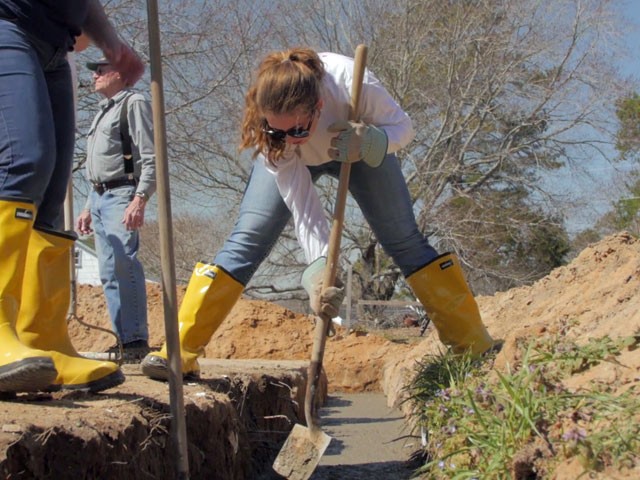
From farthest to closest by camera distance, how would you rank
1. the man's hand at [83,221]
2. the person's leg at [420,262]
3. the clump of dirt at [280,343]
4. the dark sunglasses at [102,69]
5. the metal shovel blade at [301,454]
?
1. the clump of dirt at [280,343]
2. the man's hand at [83,221]
3. the dark sunglasses at [102,69]
4. the person's leg at [420,262]
5. the metal shovel blade at [301,454]

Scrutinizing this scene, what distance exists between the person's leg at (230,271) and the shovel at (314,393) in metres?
0.37

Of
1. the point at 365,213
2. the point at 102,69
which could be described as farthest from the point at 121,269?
the point at 365,213

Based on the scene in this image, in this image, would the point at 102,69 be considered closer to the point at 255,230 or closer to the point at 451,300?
the point at 255,230

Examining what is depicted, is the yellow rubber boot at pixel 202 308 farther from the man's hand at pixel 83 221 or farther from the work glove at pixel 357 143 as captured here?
the man's hand at pixel 83 221

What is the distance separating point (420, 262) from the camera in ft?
12.9

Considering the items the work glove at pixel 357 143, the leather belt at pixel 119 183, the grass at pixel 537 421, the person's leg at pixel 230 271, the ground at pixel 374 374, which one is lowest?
the grass at pixel 537 421

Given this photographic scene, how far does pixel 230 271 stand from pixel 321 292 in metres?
0.48

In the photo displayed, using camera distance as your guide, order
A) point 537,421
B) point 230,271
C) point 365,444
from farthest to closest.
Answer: point 365,444 < point 230,271 < point 537,421

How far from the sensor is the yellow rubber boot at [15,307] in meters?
2.44

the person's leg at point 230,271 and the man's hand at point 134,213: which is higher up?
the man's hand at point 134,213

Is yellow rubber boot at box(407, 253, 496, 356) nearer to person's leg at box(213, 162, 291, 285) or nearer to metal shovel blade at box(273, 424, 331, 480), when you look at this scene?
person's leg at box(213, 162, 291, 285)

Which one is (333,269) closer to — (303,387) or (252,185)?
(252,185)

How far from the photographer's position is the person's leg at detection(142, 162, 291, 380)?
11.8 ft

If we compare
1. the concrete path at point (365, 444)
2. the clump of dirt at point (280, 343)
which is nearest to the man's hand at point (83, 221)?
the concrete path at point (365, 444)
